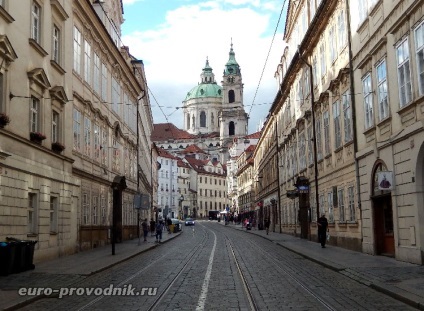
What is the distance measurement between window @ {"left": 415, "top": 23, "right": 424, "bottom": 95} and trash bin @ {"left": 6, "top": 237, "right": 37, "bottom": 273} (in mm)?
12810

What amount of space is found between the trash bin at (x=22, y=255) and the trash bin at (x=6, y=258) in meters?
0.35

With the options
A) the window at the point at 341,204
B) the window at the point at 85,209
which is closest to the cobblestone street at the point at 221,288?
the window at the point at 341,204

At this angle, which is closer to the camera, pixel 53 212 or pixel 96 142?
pixel 53 212

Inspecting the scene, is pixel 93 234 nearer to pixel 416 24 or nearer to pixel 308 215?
pixel 308 215

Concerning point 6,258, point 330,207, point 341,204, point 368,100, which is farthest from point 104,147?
point 6,258

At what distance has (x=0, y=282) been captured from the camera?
47.2 ft

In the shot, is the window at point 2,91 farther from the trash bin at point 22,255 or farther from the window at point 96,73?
the window at point 96,73

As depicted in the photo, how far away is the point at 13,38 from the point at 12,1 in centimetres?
119

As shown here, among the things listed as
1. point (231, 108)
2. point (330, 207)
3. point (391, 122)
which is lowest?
point (330, 207)

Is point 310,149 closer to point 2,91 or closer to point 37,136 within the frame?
point 37,136

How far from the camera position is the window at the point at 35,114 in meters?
20.5

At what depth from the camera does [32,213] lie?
20.5 meters

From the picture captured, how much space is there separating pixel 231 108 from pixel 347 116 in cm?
14257

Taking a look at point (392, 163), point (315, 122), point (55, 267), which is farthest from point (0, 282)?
point (315, 122)
